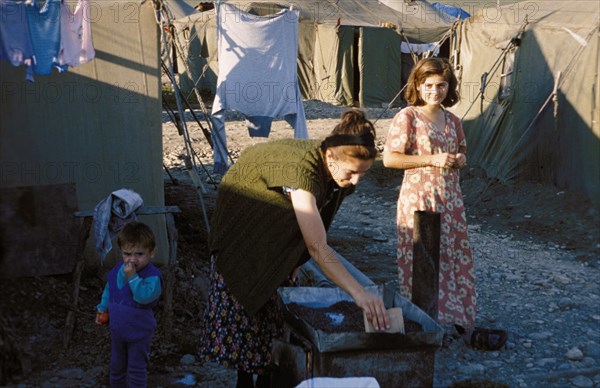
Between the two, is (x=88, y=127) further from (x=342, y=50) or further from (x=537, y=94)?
(x=342, y=50)

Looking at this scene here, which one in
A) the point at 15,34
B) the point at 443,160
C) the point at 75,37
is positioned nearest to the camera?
the point at 443,160

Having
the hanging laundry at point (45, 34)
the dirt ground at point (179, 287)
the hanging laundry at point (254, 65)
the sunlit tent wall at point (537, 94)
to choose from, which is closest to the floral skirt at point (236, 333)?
the dirt ground at point (179, 287)

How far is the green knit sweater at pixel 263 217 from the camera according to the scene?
9.64 feet

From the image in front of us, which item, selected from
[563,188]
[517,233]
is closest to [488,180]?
[563,188]

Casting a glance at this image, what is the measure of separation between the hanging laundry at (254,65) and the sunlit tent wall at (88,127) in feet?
7.80

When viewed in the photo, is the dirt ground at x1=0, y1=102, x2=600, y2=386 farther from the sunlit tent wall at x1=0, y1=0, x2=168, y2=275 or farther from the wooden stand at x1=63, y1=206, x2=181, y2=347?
the sunlit tent wall at x1=0, y1=0, x2=168, y2=275

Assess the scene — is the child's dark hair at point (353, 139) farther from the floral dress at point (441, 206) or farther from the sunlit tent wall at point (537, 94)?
the sunlit tent wall at point (537, 94)

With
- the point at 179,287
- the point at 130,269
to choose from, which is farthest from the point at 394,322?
the point at 179,287

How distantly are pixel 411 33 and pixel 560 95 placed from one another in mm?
11022

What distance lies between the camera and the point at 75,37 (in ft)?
16.6

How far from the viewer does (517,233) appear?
8266mm

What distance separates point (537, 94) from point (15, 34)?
22.3 ft

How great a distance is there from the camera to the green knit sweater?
116 inches

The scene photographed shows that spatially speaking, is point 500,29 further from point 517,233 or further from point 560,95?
point 517,233
